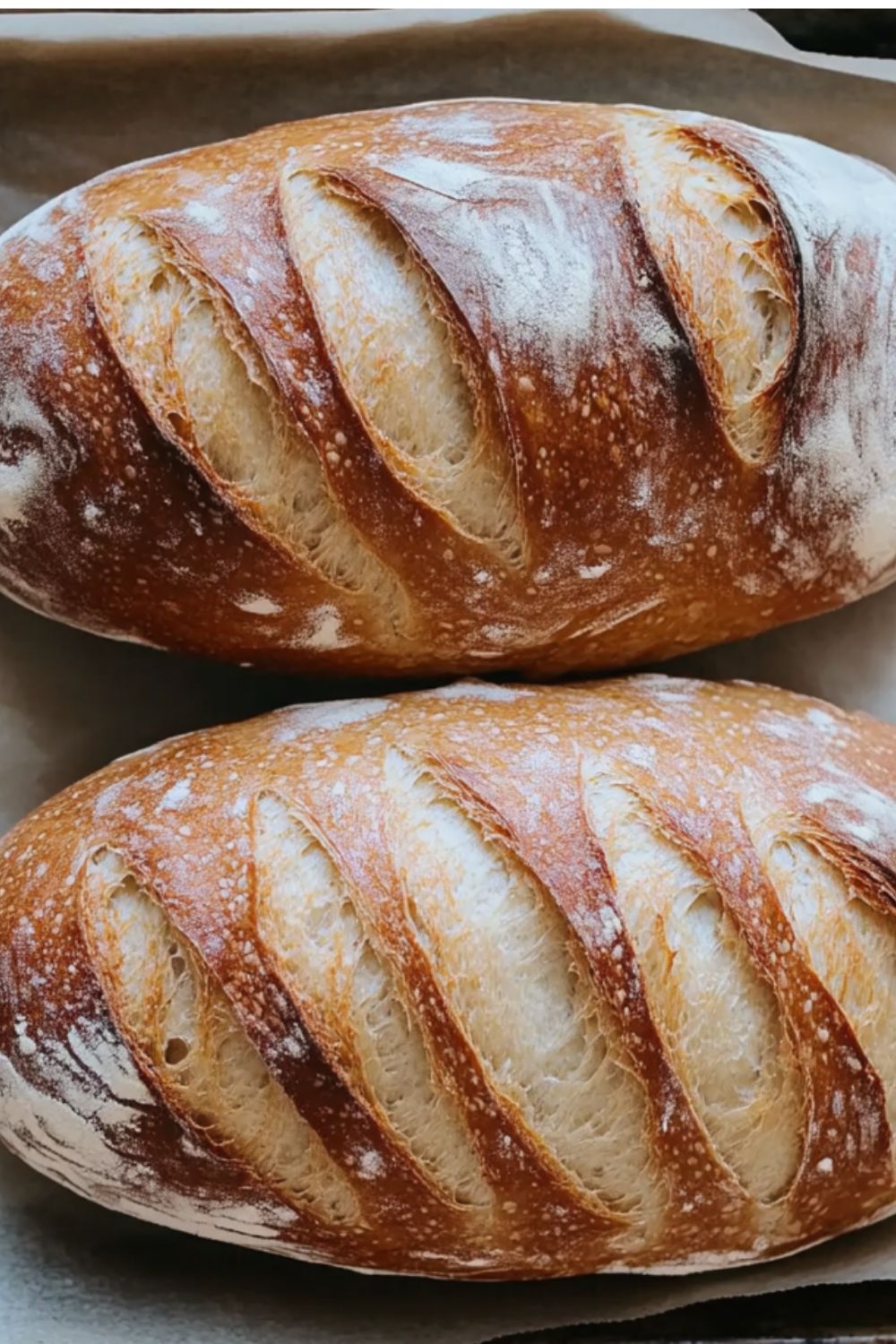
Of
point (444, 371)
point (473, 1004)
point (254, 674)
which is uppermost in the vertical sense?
point (444, 371)

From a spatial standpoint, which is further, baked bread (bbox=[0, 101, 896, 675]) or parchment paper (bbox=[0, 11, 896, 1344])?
parchment paper (bbox=[0, 11, 896, 1344])

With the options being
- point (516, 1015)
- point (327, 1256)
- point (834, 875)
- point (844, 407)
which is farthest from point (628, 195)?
point (327, 1256)

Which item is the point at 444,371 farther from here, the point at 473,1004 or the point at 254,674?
the point at 473,1004

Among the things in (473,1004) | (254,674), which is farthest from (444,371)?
(473,1004)

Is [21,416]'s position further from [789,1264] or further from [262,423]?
[789,1264]

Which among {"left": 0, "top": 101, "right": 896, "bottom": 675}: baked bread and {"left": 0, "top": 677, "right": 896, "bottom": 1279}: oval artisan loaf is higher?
{"left": 0, "top": 101, "right": 896, "bottom": 675}: baked bread
